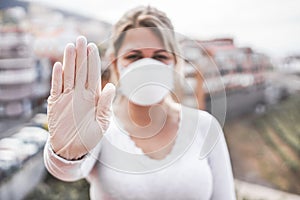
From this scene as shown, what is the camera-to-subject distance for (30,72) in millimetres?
1408

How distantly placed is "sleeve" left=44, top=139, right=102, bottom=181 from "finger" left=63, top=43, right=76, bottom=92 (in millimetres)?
167

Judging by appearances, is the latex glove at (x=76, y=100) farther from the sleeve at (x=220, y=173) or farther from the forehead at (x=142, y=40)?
the sleeve at (x=220, y=173)

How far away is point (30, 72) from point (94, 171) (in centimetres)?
55

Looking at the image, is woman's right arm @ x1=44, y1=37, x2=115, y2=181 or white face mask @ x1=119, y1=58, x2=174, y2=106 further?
white face mask @ x1=119, y1=58, x2=174, y2=106

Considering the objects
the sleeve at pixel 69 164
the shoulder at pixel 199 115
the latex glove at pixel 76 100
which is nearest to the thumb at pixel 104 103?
the latex glove at pixel 76 100

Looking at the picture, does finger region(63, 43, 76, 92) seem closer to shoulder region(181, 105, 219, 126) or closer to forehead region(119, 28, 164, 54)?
forehead region(119, 28, 164, 54)

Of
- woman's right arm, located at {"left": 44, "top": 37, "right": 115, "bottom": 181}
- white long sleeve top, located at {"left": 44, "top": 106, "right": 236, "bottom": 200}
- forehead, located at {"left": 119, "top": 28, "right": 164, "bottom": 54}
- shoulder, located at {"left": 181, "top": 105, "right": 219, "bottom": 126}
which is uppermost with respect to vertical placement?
forehead, located at {"left": 119, "top": 28, "right": 164, "bottom": 54}

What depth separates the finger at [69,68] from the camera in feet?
2.79

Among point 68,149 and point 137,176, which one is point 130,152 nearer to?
point 137,176

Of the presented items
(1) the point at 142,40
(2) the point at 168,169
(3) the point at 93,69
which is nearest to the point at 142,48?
(1) the point at 142,40

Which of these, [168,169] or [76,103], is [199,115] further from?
[76,103]

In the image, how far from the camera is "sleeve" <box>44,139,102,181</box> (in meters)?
0.90

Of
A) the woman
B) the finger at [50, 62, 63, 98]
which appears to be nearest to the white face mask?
the woman

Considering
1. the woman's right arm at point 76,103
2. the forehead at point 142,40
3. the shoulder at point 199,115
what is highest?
the forehead at point 142,40
